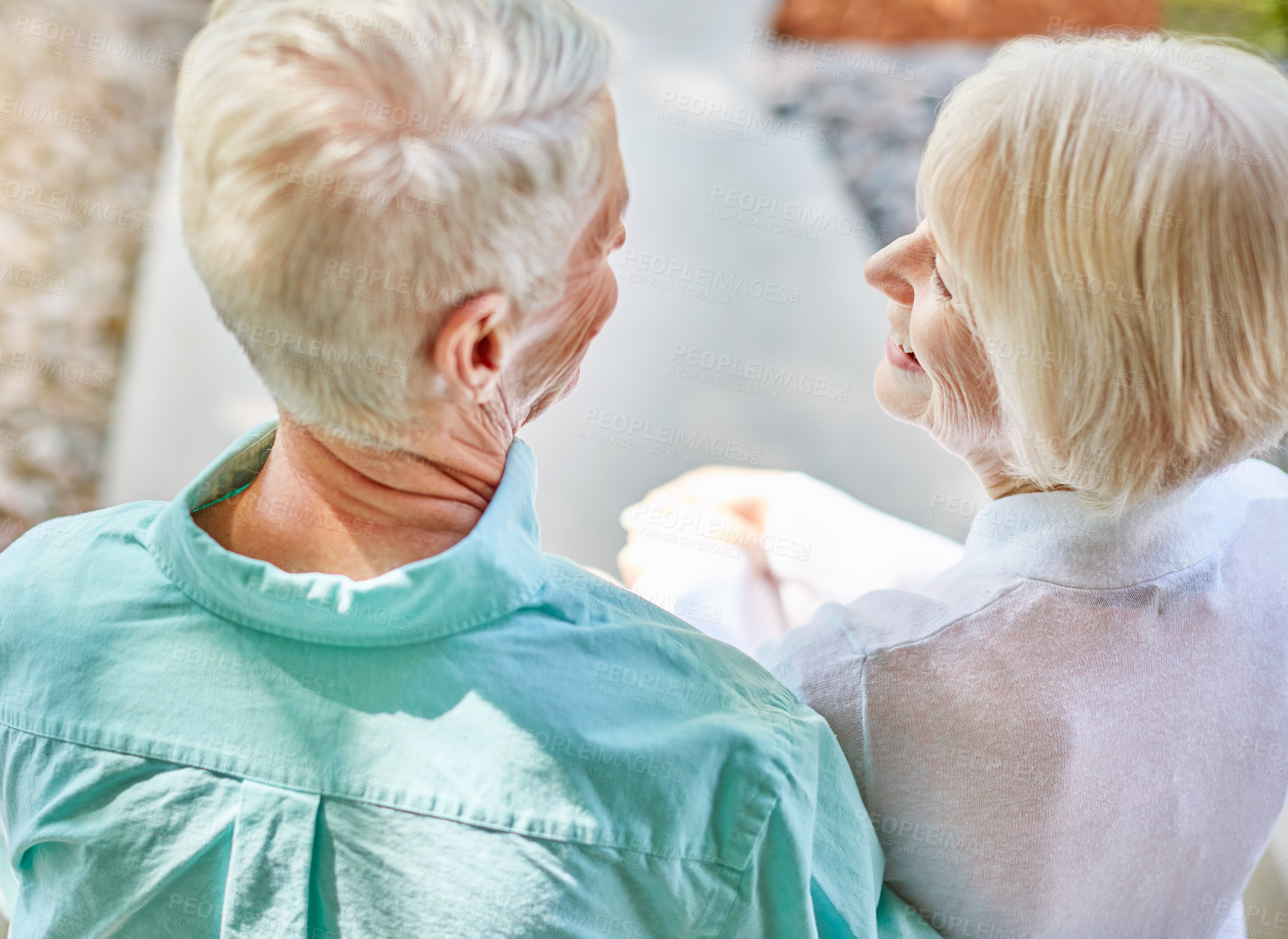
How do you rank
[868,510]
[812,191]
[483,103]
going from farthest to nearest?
[812,191] → [868,510] → [483,103]

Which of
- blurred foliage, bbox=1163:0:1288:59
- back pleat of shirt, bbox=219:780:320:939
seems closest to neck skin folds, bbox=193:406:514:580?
back pleat of shirt, bbox=219:780:320:939

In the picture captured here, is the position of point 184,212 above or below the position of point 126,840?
above

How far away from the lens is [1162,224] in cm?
77

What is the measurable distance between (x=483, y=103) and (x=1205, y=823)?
0.96 metres

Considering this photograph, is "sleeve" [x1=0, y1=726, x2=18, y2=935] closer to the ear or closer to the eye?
the ear

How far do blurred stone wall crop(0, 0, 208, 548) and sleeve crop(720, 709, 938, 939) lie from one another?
1.54 m

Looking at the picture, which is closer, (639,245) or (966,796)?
(966,796)

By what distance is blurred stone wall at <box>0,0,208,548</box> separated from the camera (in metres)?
1.80

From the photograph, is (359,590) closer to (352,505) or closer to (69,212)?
(352,505)

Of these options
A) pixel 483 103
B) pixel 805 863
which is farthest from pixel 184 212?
pixel 805 863

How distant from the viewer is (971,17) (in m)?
2.35

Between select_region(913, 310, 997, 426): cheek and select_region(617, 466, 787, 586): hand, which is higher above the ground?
select_region(913, 310, 997, 426): cheek

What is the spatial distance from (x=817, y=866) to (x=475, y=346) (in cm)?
51

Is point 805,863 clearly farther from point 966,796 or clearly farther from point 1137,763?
point 1137,763
